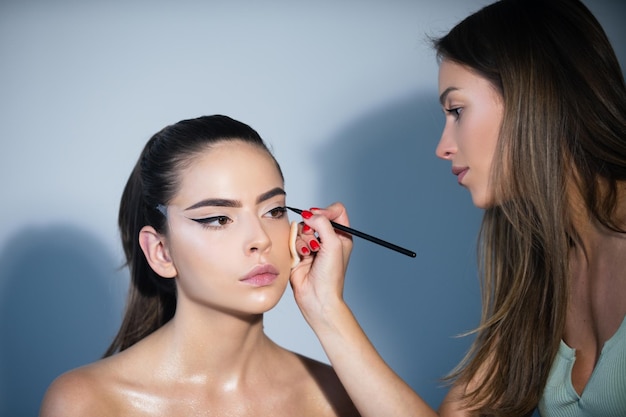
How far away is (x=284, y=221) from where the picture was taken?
162 cm

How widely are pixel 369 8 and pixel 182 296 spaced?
114 centimetres

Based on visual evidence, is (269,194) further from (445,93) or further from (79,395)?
(79,395)

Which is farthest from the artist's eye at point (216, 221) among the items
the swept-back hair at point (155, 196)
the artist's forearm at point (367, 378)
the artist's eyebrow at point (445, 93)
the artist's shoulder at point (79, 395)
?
the artist's eyebrow at point (445, 93)

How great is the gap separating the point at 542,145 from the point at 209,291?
72 cm

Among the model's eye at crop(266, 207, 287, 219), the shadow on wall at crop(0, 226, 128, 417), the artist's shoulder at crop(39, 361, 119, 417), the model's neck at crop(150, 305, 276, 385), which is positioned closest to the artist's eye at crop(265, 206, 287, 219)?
the model's eye at crop(266, 207, 287, 219)

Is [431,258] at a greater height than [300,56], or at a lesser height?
lesser

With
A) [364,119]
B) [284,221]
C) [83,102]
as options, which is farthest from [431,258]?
[83,102]

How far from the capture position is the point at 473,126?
162 cm

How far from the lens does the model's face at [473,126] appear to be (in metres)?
1.61

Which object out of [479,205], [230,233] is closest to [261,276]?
[230,233]

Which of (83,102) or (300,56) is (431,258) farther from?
(83,102)

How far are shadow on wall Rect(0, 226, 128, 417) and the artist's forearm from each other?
3.09 feet

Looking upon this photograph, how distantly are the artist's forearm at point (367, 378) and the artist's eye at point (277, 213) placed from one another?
24 centimetres

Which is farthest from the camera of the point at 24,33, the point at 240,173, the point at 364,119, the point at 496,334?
the point at 364,119
